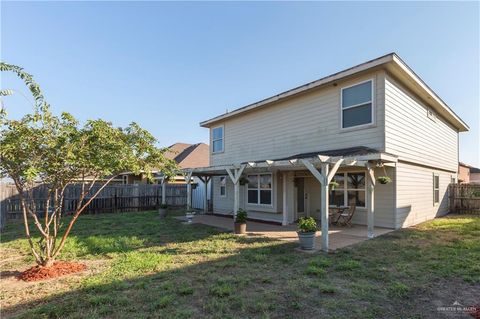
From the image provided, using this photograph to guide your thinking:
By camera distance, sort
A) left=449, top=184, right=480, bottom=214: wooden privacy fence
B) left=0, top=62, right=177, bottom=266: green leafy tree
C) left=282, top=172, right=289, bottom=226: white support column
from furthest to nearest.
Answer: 1. left=449, top=184, right=480, bottom=214: wooden privacy fence
2. left=282, top=172, right=289, bottom=226: white support column
3. left=0, top=62, right=177, bottom=266: green leafy tree

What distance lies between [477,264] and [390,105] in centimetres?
533

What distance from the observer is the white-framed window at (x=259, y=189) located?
12.3m

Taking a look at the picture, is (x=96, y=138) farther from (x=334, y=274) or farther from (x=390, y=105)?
(x=390, y=105)

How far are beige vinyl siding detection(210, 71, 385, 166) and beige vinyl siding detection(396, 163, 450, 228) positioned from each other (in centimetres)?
192

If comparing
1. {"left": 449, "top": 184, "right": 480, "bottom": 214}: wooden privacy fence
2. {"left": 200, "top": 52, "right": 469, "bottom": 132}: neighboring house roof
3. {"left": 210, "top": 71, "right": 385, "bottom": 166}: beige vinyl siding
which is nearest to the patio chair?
{"left": 210, "top": 71, "right": 385, "bottom": 166}: beige vinyl siding

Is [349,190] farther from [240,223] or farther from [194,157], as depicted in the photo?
[194,157]

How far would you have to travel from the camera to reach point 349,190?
1023 cm

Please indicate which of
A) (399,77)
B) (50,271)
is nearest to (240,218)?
(50,271)

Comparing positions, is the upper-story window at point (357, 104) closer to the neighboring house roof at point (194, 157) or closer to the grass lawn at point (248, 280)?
the grass lawn at point (248, 280)

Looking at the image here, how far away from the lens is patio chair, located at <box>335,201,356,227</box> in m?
9.81

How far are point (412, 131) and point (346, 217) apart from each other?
4.32 meters

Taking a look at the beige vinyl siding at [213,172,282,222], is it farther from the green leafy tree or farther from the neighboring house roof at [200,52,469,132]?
the green leafy tree

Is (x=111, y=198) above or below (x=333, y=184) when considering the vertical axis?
below

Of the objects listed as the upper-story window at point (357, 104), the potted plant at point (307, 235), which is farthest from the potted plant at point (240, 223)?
the upper-story window at point (357, 104)
